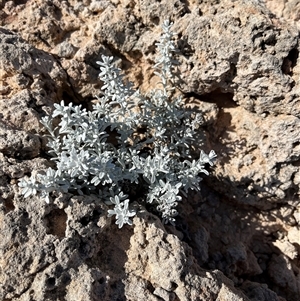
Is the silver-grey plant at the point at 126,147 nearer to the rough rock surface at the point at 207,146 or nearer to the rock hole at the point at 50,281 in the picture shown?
the rough rock surface at the point at 207,146

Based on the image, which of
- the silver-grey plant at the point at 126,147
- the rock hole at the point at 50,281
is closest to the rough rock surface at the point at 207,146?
the rock hole at the point at 50,281

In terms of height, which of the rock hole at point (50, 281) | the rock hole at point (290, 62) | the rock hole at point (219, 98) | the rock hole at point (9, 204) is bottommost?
the rock hole at point (50, 281)

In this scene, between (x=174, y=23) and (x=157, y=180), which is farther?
(x=174, y=23)

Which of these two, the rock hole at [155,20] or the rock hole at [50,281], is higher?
the rock hole at [155,20]

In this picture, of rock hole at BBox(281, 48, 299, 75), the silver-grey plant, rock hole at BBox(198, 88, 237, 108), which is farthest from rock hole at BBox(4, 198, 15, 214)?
rock hole at BBox(281, 48, 299, 75)

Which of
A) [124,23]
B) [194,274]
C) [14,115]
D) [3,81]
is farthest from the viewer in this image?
[124,23]

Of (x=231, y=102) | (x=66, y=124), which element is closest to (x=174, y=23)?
(x=231, y=102)

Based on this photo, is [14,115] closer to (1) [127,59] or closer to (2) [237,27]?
(1) [127,59]

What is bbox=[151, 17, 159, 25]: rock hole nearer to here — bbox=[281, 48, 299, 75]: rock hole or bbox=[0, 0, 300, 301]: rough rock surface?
bbox=[0, 0, 300, 301]: rough rock surface
